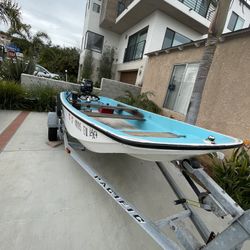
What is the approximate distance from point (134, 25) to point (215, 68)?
29.7 ft

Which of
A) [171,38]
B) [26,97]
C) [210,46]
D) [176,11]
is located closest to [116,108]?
[210,46]

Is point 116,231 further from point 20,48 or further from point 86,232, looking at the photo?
point 20,48

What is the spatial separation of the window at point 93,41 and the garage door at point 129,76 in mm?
3142

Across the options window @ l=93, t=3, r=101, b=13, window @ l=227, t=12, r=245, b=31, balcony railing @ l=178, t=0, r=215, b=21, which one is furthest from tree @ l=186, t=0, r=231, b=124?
window @ l=93, t=3, r=101, b=13

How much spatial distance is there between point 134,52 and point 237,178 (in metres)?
10.9

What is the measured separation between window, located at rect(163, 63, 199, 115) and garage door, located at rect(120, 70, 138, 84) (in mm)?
5317

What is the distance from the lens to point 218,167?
119 inches

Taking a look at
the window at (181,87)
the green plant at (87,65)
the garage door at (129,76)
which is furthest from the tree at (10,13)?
the green plant at (87,65)

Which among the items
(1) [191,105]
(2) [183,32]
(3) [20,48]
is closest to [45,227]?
(1) [191,105]

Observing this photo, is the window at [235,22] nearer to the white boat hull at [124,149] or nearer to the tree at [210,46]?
the tree at [210,46]

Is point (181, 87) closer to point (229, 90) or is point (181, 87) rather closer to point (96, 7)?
point (229, 90)

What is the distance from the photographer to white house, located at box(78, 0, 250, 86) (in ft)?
31.6

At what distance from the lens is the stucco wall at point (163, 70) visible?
6.04 meters

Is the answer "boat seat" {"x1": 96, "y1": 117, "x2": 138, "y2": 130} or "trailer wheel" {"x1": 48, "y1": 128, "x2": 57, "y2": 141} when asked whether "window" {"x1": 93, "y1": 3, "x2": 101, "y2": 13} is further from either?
"boat seat" {"x1": 96, "y1": 117, "x2": 138, "y2": 130}
